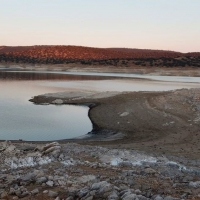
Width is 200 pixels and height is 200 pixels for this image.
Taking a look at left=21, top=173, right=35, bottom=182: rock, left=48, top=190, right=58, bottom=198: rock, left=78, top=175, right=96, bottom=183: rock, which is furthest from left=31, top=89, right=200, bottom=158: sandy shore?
left=48, top=190, right=58, bottom=198: rock

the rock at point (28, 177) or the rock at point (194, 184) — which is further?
the rock at point (28, 177)

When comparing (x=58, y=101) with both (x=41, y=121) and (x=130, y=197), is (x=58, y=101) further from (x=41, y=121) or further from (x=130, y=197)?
(x=130, y=197)

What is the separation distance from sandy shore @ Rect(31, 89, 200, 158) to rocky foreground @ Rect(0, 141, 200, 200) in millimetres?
2664

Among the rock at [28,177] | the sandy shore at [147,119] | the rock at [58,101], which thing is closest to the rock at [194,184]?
the rock at [28,177]

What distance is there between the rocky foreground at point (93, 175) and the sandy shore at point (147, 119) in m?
2.66

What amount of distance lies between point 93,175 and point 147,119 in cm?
1223

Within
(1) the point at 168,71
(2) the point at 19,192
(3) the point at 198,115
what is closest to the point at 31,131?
(3) the point at 198,115

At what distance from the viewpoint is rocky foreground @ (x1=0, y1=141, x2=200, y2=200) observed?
278 inches

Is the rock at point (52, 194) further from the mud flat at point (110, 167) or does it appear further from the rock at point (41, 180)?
the rock at point (41, 180)

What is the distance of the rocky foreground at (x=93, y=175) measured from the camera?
7.05 m

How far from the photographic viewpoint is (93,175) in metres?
8.34

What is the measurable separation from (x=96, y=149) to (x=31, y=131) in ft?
24.0

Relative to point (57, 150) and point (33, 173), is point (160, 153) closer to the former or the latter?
point (57, 150)

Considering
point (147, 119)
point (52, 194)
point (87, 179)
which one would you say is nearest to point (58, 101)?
point (147, 119)
